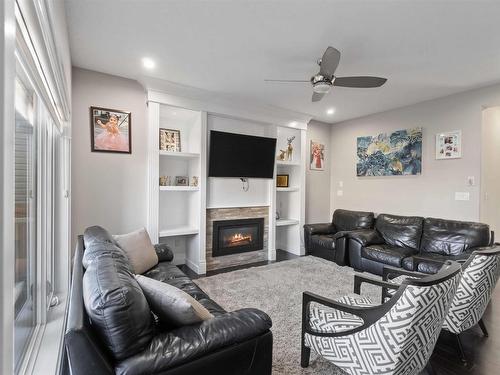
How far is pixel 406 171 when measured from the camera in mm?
4551

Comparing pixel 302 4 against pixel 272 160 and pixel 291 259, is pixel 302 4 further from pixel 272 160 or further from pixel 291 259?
pixel 291 259

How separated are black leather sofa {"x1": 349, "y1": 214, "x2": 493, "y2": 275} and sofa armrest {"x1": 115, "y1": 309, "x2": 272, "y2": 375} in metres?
2.79

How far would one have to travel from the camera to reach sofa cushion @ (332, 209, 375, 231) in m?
4.54

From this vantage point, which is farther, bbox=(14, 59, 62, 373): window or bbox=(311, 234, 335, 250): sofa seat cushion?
bbox=(311, 234, 335, 250): sofa seat cushion

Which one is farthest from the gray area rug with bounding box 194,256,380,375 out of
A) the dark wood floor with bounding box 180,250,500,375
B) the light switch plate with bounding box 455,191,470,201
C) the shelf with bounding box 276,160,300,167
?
the light switch plate with bounding box 455,191,470,201

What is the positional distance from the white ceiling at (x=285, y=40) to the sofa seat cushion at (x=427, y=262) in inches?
90.0

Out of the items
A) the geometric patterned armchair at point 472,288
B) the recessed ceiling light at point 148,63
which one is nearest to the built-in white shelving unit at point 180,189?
the recessed ceiling light at point 148,63

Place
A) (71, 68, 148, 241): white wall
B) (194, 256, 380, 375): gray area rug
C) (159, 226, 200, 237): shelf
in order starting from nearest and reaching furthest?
(194, 256, 380, 375): gray area rug
(71, 68, 148, 241): white wall
(159, 226, 200, 237): shelf

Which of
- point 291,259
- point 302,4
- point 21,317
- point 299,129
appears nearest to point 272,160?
point 299,129

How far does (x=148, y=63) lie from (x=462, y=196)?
4700 millimetres

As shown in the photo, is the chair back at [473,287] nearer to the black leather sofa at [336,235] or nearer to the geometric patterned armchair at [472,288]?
the geometric patterned armchair at [472,288]

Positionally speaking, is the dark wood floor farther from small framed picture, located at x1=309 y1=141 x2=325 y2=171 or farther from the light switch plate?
small framed picture, located at x1=309 y1=141 x2=325 y2=171

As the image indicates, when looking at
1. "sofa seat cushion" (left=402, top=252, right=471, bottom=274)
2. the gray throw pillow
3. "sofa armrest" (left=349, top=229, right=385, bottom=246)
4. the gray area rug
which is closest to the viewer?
the gray throw pillow

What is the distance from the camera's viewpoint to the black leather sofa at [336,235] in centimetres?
421
